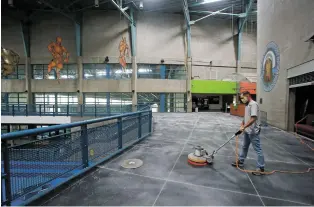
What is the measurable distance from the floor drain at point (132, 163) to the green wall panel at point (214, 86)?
16117 mm

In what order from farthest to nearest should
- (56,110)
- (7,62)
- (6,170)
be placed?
(56,110), (7,62), (6,170)

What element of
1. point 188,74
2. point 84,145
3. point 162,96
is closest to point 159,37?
point 188,74

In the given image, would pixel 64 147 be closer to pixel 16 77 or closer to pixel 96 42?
pixel 96 42

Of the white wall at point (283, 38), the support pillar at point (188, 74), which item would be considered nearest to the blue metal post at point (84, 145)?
the white wall at point (283, 38)

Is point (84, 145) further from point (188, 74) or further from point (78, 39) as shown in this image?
point (78, 39)

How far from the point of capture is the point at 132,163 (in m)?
3.86

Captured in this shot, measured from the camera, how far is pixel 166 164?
3.86 metres

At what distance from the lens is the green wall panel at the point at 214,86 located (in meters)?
18.6

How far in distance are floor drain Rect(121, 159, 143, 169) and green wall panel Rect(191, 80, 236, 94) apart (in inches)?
635

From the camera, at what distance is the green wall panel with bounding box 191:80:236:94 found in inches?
733

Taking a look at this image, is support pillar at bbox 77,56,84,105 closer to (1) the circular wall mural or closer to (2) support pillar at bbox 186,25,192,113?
(2) support pillar at bbox 186,25,192,113

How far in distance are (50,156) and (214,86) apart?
18.4 m

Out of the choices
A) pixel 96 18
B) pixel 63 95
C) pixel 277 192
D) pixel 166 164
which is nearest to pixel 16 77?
pixel 63 95

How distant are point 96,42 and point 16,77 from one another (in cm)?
1093
